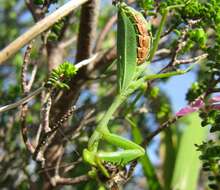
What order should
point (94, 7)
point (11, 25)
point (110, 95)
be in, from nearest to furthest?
point (94, 7) < point (110, 95) < point (11, 25)

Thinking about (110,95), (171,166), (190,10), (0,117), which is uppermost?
(190,10)

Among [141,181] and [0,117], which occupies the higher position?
[0,117]

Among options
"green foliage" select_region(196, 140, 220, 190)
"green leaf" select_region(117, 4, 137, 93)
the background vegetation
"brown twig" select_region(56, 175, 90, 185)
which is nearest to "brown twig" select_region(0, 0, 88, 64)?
the background vegetation

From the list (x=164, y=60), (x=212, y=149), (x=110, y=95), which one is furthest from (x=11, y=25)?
(x=212, y=149)

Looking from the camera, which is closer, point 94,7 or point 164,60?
point 94,7

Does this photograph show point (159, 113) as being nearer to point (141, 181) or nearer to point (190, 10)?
point (190, 10)

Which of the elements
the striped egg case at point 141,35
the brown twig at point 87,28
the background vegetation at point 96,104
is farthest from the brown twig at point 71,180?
the striped egg case at point 141,35

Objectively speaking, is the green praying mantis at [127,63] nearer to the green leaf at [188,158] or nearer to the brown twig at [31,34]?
the brown twig at [31,34]
